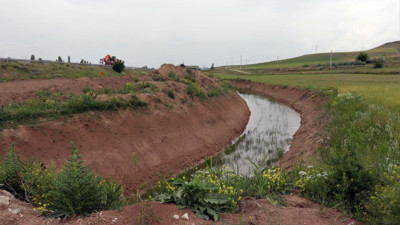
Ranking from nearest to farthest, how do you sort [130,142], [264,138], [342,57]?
[130,142] < [264,138] < [342,57]

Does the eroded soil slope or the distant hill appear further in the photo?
the distant hill

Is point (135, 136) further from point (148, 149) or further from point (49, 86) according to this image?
point (49, 86)

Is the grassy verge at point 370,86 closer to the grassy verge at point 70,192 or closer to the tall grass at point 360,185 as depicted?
the tall grass at point 360,185

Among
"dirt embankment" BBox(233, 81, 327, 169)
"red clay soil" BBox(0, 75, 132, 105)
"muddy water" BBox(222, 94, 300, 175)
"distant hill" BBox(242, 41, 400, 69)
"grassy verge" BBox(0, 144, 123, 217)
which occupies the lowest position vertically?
"muddy water" BBox(222, 94, 300, 175)

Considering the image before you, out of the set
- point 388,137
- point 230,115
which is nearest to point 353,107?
point 388,137

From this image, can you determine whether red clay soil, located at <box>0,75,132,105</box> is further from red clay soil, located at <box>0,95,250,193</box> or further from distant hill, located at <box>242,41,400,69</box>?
distant hill, located at <box>242,41,400,69</box>

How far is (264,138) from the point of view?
1405 centimetres

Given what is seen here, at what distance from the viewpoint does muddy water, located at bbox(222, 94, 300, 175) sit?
10.6m

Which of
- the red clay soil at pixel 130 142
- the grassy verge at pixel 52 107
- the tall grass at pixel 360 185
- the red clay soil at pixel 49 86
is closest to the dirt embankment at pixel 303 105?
the red clay soil at pixel 130 142

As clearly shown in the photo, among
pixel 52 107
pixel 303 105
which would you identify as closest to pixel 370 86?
pixel 303 105

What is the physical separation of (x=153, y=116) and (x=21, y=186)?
25.9 ft

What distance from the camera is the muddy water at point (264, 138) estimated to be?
34.8ft

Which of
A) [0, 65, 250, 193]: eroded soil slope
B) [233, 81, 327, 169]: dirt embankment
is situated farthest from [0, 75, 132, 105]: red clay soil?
[233, 81, 327, 169]: dirt embankment

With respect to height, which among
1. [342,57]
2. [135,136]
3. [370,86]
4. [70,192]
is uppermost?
[342,57]
